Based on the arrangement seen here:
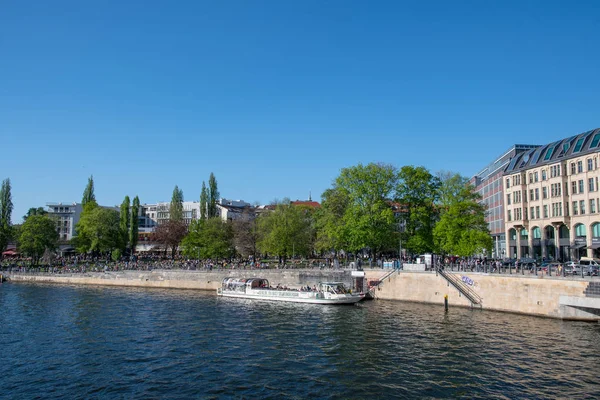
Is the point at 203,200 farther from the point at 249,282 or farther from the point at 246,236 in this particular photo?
the point at 249,282

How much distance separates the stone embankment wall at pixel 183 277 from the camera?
60.7 metres

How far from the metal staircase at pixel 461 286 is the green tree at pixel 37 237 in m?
85.3

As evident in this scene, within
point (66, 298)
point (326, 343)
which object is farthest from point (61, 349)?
point (66, 298)

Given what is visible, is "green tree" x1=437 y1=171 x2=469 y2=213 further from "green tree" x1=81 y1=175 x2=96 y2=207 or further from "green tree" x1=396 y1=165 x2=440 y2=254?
"green tree" x1=81 y1=175 x2=96 y2=207

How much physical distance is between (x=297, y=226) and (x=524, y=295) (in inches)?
1688

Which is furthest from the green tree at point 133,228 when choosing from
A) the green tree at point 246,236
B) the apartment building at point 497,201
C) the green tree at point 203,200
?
the apartment building at point 497,201

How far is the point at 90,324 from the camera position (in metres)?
38.8

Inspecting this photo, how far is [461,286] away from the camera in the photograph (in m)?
47.2

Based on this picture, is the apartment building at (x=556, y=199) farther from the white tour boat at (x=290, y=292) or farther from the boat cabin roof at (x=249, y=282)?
the boat cabin roof at (x=249, y=282)

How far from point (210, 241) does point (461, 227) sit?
4681cm

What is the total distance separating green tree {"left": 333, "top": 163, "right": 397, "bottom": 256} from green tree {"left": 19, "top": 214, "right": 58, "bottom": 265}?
69.5m

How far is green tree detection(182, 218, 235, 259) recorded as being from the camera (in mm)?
83750

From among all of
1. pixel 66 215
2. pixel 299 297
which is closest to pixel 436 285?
pixel 299 297

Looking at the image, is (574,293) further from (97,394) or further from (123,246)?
(123,246)
